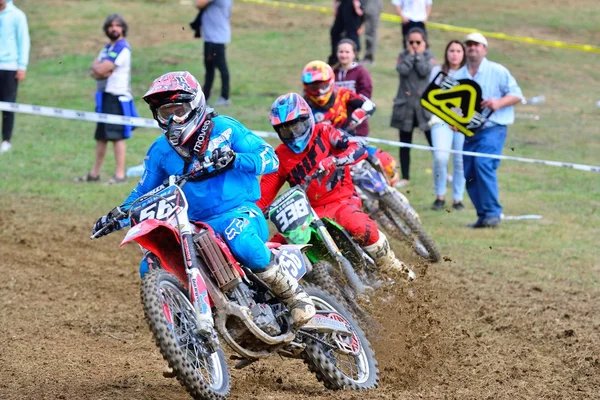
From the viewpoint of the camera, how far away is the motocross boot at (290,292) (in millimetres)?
6164

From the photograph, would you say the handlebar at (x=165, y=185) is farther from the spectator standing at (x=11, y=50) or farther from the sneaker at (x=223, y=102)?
the sneaker at (x=223, y=102)

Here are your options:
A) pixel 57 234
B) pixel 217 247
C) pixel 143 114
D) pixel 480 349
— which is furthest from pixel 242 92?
pixel 217 247

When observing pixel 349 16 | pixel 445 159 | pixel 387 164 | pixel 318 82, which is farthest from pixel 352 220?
pixel 349 16

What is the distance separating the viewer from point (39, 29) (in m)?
25.3

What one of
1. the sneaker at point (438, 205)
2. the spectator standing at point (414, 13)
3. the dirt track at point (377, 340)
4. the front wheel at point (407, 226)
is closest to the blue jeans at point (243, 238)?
the dirt track at point (377, 340)

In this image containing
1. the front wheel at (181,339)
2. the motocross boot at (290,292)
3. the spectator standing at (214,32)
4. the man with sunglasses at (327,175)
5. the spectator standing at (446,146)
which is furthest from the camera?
the spectator standing at (214,32)

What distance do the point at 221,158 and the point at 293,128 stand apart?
205cm

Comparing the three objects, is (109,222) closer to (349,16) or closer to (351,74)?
(351,74)

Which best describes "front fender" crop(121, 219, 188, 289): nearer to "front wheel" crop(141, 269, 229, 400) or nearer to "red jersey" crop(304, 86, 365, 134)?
"front wheel" crop(141, 269, 229, 400)

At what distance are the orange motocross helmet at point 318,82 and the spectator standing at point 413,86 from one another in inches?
164

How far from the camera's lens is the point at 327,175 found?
27.0 feet

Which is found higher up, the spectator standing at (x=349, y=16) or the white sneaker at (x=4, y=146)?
the spectator standing at (x=349, y=16)

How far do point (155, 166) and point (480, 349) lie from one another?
296 centimetres

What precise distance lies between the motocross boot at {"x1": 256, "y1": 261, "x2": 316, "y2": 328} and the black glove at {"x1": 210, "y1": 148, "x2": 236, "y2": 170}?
0.78m
